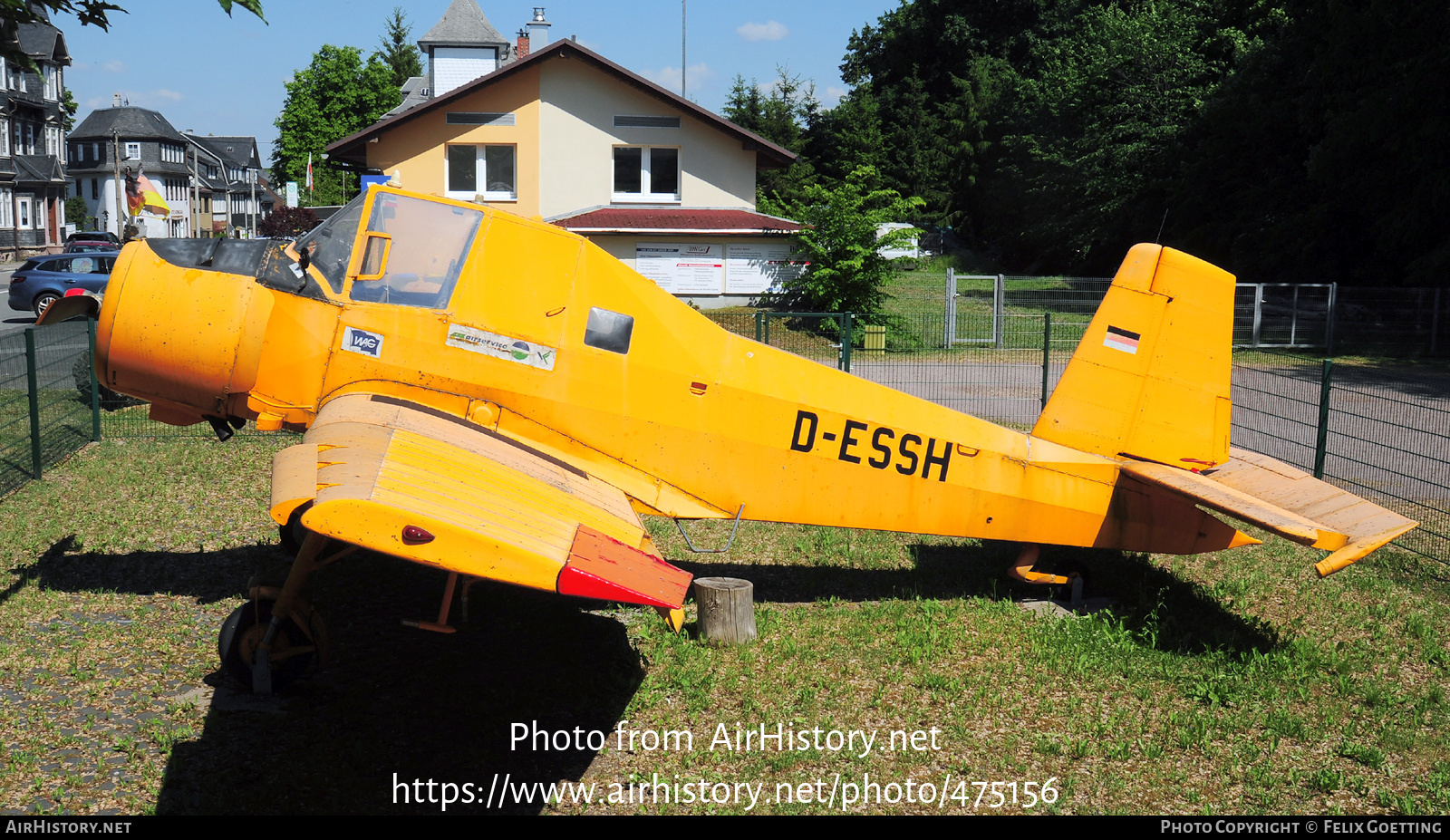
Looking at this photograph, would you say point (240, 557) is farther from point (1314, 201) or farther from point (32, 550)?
point (1314, 201)

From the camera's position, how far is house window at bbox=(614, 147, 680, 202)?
1168 inches

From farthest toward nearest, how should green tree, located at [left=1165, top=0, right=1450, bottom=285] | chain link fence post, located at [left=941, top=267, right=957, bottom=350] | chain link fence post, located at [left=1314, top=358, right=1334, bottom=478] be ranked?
green tree, located at [left=1165, top=0, right=1450, bottom=285] → chain link fence post, located at [left=941, top=267, right=957, bottom=350] → chain link fence post, located at [left=1314, top=358, right=1334, bottom=478]

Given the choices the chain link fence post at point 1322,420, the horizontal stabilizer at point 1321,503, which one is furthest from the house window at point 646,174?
the horizontal stabilizer at point 1321,503

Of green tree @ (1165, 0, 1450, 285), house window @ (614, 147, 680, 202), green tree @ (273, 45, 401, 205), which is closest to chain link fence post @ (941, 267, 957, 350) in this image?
house window @ (614, 147, 680, 202)

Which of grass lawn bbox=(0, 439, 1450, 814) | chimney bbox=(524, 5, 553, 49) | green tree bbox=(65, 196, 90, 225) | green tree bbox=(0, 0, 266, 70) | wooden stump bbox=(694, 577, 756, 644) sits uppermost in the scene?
chimney bbox=(524, 5, 553, 49)

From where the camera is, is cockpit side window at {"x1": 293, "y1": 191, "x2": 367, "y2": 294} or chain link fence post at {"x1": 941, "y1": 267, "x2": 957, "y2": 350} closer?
cockpit side window at {"x1": 293, "y1": 191, "x2": 367, "y2": 294}

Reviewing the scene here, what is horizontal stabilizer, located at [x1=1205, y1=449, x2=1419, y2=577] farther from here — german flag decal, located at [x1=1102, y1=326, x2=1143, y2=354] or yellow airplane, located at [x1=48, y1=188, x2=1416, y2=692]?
german flag decal, located at [x1=1102, y1=326, x2=1143, y2=354]

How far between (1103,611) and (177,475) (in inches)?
373

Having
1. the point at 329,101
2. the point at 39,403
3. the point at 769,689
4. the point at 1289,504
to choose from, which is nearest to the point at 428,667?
the point at 769,689

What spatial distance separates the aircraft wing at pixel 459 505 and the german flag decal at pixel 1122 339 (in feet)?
12.0

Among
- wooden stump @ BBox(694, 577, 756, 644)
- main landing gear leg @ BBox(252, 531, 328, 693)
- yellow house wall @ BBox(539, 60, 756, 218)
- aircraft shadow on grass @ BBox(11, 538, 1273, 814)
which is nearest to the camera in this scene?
aircraft shadow on grass @ BBox(11, 538, 1273, 814)

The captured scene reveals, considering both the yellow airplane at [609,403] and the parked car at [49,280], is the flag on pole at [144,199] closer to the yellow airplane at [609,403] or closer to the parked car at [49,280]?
the parked car at [49,280]

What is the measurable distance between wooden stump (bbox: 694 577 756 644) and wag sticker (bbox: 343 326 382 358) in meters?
2.59

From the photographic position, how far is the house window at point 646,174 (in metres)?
29.7
